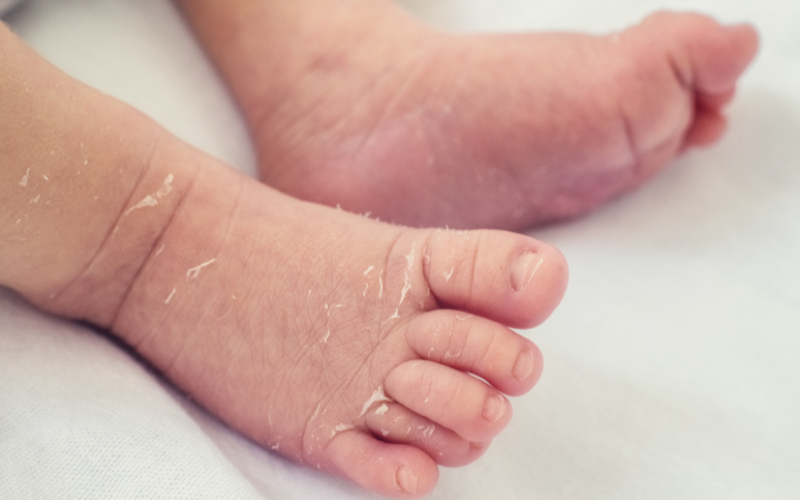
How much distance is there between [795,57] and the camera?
771mm

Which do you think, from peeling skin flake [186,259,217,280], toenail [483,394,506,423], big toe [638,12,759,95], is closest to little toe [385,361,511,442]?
toenail [483,394,506,423]

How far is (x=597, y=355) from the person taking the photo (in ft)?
1.90

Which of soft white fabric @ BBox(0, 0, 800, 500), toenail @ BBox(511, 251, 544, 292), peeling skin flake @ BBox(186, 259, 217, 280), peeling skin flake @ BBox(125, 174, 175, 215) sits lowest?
soft white fabric @ BBox(0, 0, 800, 500)

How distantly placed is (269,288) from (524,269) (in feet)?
0.69

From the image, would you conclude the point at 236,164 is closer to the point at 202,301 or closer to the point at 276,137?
the point at 276,137

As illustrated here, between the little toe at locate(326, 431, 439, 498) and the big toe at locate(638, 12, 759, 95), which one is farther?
the big toe at locate(638, 12, 759, 95)

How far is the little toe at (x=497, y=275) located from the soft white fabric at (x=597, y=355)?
14 cm

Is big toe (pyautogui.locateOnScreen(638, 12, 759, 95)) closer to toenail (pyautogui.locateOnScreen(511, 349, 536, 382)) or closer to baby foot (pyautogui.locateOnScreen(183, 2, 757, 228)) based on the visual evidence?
baby foot (pyautogui.locateOnScreen(183, 2, 757, 228))

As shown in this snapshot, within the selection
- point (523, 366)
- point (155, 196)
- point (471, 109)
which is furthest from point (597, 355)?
point (155, 196)

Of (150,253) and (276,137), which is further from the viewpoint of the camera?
(276,137)

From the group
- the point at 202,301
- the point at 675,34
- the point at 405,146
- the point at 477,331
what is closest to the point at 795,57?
the point at 675,34

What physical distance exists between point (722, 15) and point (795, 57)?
0.10 m

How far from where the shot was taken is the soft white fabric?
0.46 metres

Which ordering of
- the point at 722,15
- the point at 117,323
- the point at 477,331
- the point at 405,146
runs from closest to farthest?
the point at 477,331, the point at 117,323, the point at 405,146, the point at 722,15
